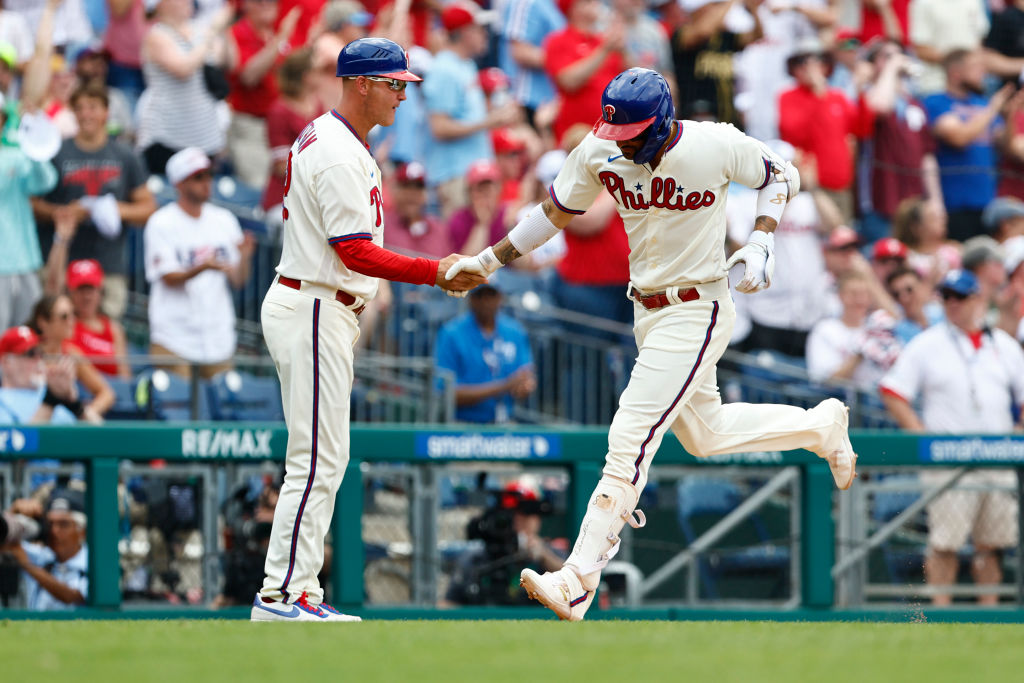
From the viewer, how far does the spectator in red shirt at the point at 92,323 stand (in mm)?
9422

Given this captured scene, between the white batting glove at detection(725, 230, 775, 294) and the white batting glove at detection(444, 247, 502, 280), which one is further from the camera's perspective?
the white batting glove at detection(444, 247, 502, 280)

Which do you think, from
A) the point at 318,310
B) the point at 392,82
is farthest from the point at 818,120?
the point at 318,310

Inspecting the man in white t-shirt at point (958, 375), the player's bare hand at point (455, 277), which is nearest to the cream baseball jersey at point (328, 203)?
the player's bare hand at point (455, 277)

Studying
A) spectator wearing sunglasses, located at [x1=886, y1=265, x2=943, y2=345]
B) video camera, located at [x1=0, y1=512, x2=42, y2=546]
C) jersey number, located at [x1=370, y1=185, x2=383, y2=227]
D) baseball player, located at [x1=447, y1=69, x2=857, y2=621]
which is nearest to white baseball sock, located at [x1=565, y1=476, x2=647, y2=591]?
baseball player, located at [x1=447, y1=69, x2=857, y2=621]

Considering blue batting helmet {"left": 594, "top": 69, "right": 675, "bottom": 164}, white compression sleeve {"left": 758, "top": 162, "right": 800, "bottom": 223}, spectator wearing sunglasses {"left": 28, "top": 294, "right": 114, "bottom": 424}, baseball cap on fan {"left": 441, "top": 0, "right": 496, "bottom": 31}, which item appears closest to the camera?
blue batting helmet {"left": 594, "top": 69, "right": 675, "bottom": 164}

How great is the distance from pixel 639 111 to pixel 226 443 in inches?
120

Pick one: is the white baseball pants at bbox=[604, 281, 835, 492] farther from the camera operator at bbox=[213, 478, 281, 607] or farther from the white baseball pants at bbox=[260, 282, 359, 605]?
the camera operator at bbox=[213, 478, 281, 607]

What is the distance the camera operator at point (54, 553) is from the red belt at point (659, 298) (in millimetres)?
3161

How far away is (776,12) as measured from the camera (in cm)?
Answer: 1296

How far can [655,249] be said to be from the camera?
609 cm

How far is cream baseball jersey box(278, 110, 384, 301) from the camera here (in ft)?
19.8

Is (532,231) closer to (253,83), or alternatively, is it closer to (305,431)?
(305,431)

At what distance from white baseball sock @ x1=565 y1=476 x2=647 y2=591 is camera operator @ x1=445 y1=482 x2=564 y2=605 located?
1983mm

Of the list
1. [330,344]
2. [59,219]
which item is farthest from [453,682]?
[59,219]
